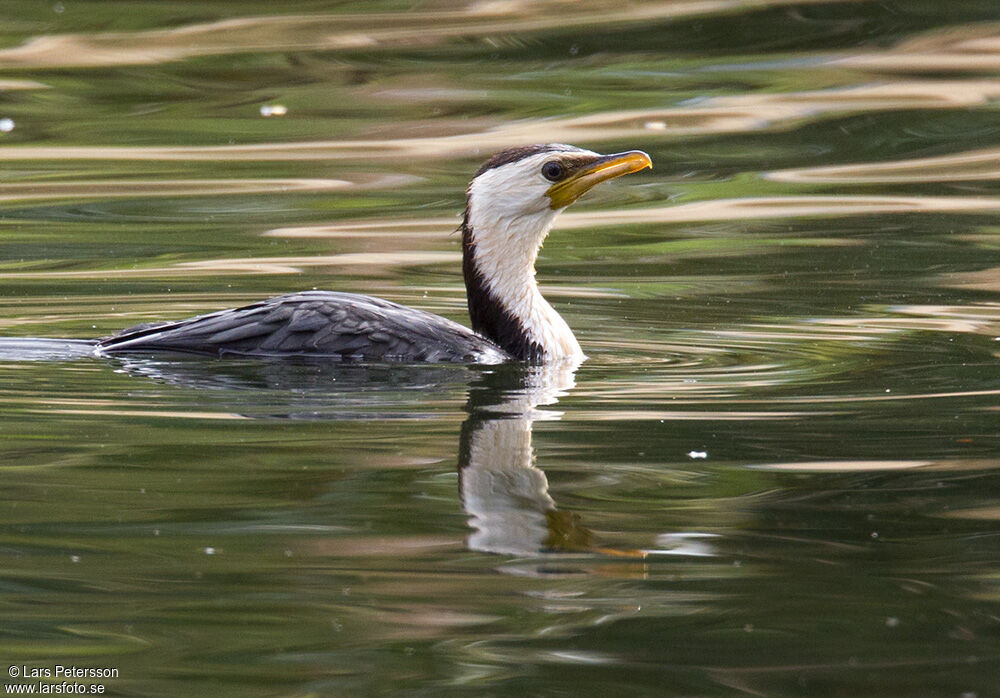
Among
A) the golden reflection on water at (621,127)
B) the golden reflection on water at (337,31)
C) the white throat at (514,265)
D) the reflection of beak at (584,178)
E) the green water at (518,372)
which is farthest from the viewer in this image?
the golden reflection on water at (337,31)

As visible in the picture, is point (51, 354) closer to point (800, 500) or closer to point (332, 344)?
point (332, 344)

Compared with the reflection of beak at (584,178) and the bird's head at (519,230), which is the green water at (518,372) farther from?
the reflection of beak at (584,178)

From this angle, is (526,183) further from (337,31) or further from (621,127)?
(337,31)

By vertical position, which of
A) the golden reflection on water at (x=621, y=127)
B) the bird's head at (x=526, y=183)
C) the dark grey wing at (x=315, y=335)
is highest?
the bird's head at (x=526, y=183)

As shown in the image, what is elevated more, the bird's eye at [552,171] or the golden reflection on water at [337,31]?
the golden reflection on water at [337,31]

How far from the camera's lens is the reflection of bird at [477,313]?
300 inches

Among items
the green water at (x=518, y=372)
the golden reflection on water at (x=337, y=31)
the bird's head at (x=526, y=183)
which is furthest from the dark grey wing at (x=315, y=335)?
the golden reflection on water at (x=337, y=31)

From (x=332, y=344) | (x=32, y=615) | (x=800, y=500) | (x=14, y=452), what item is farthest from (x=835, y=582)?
(x=332, y=344)

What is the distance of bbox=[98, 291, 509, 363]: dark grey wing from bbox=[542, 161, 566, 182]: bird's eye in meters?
0.87

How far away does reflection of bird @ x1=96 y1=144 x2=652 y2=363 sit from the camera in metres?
7.62

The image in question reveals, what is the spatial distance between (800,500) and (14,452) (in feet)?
8.81

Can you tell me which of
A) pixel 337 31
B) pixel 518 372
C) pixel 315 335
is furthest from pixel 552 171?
pixel 337 31

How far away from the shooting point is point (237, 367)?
7449mm

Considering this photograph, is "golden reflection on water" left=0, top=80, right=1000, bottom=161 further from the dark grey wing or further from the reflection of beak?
the dark grey wing
